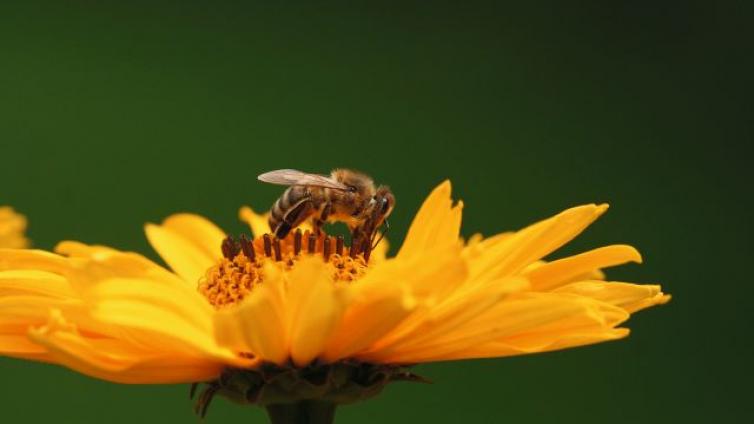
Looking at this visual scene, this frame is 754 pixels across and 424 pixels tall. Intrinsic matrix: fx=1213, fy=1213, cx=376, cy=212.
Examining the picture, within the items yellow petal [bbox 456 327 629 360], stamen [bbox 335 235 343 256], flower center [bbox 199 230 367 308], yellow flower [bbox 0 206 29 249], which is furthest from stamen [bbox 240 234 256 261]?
yellow flower [bbox 0 206 29 249]

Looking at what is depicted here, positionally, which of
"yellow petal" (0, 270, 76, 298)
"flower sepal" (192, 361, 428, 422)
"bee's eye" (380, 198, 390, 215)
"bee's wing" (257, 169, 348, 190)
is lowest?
"flower sepal" (192, 361, 428, 422)

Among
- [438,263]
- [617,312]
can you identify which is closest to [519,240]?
[617,312]

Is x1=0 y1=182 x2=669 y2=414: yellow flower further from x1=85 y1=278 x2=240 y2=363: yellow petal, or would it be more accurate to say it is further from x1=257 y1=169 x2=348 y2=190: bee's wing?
x1=257 y1=169 x2=348 y2=190: bee's wing

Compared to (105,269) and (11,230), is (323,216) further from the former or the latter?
(105,269)

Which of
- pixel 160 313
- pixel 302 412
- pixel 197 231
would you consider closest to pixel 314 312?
pixel 160 313

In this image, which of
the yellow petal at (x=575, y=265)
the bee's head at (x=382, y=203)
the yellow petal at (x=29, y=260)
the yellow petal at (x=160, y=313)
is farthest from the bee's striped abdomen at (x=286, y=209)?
the yellow petal at (x=160, y=313)

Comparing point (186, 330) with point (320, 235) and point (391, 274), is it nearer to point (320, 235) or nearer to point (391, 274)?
point (391, 274)
